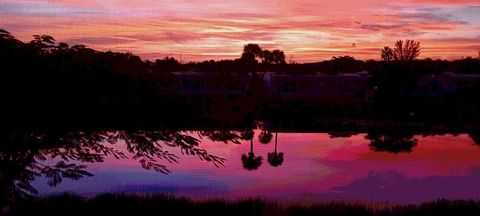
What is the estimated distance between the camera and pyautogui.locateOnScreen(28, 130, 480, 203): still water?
18266mm

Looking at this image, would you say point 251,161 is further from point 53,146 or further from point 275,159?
point 53,146

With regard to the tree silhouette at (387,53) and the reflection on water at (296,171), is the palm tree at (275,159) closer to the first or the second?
the reflection on water at (296,171)

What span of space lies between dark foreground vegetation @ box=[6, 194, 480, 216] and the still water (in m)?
1.67

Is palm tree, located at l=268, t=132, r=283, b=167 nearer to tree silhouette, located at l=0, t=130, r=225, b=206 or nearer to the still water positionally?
the still water

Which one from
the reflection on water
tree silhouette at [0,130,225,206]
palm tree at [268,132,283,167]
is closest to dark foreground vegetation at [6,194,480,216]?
the reflection on water

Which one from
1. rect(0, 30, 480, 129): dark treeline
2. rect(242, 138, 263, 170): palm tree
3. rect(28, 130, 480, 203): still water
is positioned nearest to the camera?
rect(0, 30, 480, 129): dark treeline

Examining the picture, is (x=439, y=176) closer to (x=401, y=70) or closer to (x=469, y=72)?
(x=401, y=70)

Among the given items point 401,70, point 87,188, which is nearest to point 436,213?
point 87,188

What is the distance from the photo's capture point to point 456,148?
94.8 ft

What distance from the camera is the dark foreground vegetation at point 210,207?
44.9ft

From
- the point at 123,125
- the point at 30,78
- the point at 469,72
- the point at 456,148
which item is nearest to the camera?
the point at 30,78

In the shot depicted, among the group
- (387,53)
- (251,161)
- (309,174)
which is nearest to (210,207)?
(309,174)

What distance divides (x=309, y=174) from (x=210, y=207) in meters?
8.62

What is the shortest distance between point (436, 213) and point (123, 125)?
847cm
